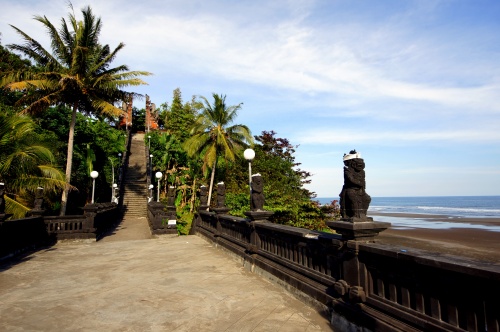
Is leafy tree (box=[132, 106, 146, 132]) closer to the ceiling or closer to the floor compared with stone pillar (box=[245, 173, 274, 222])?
closer to the ceiling

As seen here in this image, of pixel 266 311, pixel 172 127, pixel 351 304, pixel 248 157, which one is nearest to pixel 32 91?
pixel 248 157

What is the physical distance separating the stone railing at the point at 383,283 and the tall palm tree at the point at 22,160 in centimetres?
1133

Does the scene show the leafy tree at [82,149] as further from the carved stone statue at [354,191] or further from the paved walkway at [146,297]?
the carved stone statue at [354,191]

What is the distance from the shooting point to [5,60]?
2703 cm

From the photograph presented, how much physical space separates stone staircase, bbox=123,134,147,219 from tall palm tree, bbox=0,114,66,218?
12.6 meters

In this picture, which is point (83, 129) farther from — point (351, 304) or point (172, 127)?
point (351, 304)

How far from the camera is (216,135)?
25656mm

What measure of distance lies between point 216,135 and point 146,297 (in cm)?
2038

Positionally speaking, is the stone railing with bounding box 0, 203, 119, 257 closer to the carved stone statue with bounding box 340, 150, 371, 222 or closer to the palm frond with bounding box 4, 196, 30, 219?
the palm frond with bounding box 4, 196, 30, 219

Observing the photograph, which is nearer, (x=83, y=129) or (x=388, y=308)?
(x=388, y=308)

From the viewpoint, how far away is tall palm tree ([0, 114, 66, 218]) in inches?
473

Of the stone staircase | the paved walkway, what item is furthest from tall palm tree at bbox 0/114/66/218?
the stone staircase

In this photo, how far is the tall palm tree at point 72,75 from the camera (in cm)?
1573

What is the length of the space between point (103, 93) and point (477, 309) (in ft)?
61.5
